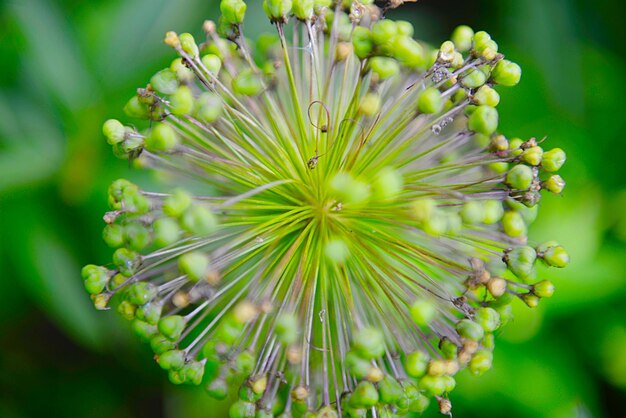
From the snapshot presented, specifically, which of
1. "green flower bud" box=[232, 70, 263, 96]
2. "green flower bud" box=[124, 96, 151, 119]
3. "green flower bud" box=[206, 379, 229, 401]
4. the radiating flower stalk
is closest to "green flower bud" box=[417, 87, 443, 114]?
the radiating flower stalk

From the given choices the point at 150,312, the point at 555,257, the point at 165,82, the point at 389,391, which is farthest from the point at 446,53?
the point at 150,312

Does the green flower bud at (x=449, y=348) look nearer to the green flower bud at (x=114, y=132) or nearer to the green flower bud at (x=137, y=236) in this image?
the green flower bud at (x=137, y=236)

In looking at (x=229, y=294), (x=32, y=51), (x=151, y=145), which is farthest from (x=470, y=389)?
(x=32, y=51)

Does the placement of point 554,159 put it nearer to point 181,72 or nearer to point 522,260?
point 522,260

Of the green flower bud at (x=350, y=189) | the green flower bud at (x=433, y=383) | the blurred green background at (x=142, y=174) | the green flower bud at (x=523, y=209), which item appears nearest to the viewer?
the green flower bud at (x=350, y=189)

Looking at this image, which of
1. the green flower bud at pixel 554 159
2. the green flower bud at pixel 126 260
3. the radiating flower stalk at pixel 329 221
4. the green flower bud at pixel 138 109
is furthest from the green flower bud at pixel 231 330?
the green flower bud at pixel 554 159

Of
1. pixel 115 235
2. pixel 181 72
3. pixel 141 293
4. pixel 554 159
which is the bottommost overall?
pixel 141 293
